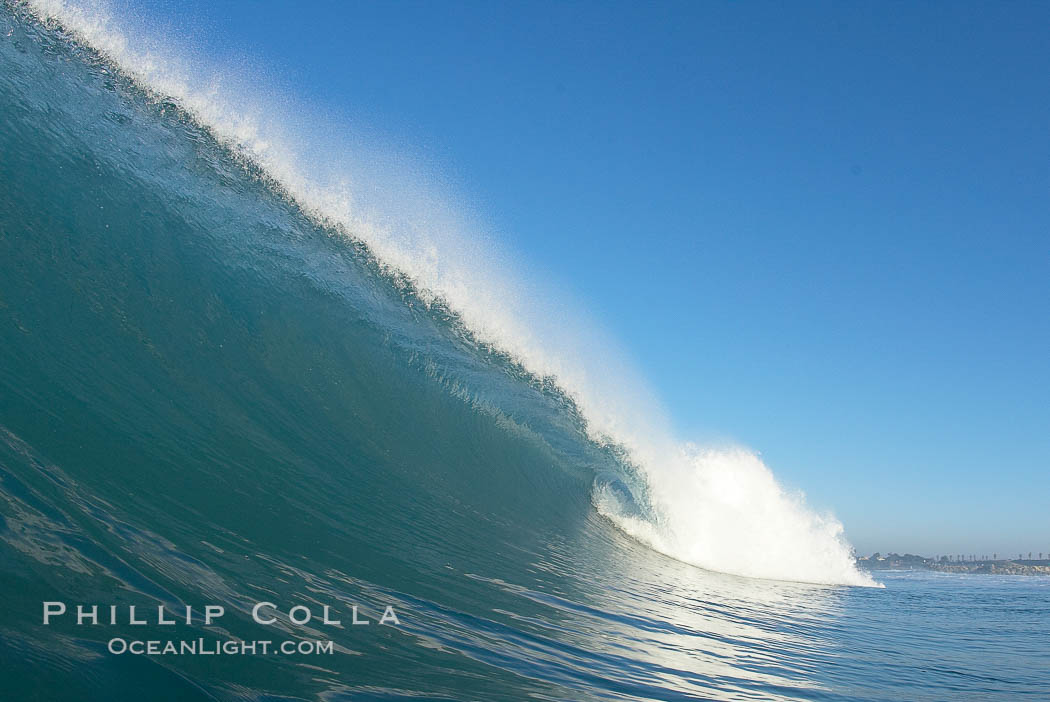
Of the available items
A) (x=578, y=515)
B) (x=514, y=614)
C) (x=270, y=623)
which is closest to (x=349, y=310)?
(x=578, y=515)

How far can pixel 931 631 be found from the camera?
8430mm

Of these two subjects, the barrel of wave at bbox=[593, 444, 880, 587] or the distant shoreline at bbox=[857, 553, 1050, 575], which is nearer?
the barrel of wave at bbox=[593, 444, 880, 587]

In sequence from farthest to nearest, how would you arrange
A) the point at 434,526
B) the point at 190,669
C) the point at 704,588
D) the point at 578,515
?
1. the point at 578,515
2. the point at 704,588
3. the point at 434,526
4. the point at 190,669

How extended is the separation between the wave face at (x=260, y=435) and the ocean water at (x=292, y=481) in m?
0.03

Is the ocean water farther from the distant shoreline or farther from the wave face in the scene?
the distant shoreline

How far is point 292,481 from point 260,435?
0.83m

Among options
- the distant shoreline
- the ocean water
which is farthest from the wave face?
the distant shoreline

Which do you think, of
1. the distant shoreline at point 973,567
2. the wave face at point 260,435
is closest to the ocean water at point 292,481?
the wave face at point 260,435

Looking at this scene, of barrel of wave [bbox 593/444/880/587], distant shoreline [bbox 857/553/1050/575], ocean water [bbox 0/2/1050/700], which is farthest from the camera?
Answer: distant shoreline [bbox 857/553/1050/575]

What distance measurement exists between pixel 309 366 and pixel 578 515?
549cm

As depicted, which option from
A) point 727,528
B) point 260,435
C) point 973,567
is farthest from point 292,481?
point 973,567

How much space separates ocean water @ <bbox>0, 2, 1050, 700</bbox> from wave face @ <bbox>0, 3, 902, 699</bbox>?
0.10 feet

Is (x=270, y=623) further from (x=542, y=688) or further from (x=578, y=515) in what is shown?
(x=578, y=515)

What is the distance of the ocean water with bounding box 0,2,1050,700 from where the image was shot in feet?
10.1
